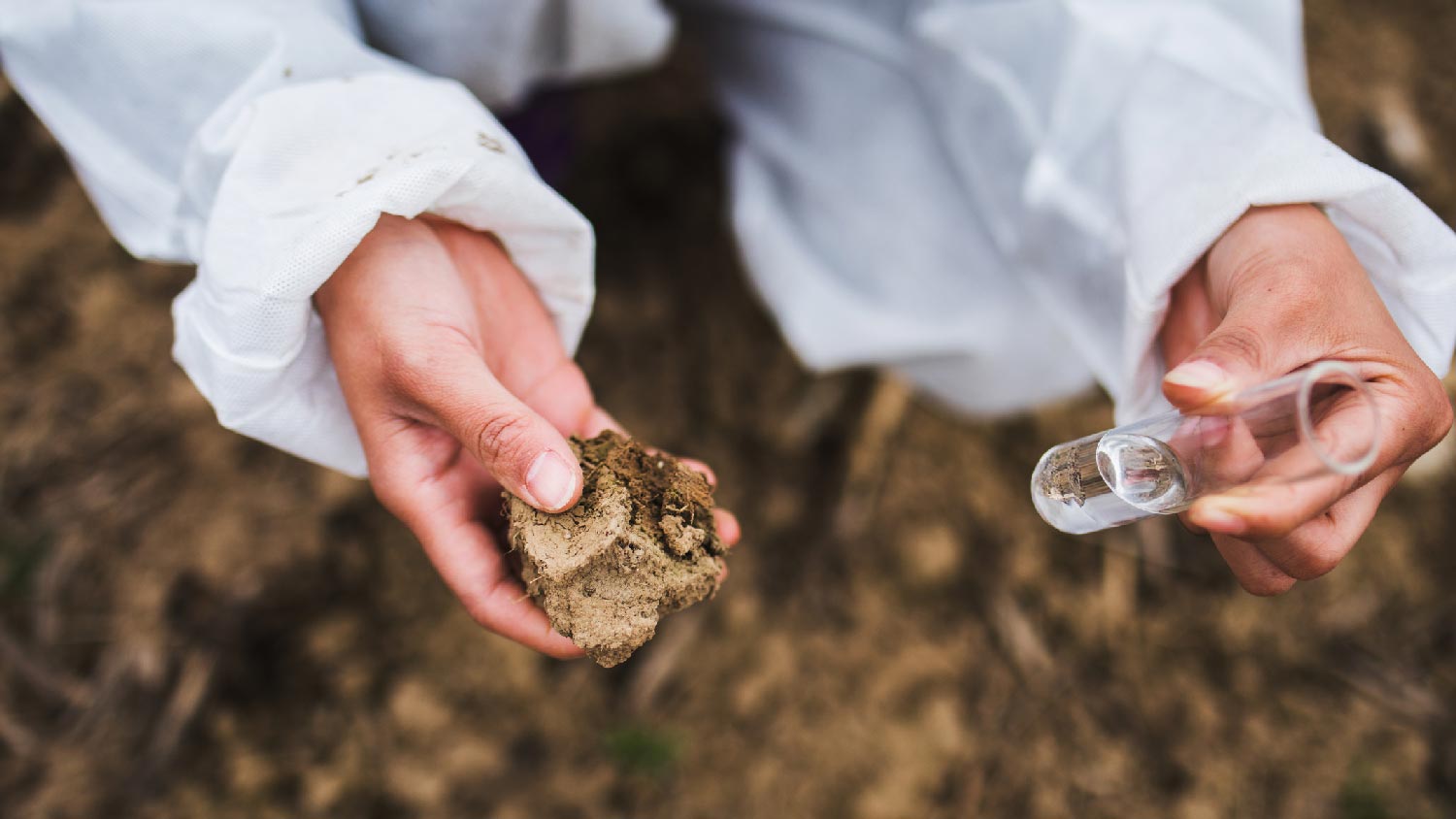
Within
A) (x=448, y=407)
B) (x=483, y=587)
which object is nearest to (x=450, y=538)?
(x=483, y=587)

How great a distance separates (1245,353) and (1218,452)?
149 mm

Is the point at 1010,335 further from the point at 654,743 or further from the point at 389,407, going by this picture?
the point at 389,407

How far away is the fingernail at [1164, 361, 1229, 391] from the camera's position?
1.08 metres

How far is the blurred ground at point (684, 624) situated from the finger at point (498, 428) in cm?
110

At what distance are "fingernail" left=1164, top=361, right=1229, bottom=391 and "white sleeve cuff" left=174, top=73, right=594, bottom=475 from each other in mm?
930

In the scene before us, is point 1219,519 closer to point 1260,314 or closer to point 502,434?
point 1260,314

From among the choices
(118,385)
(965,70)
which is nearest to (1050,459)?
(965,70)

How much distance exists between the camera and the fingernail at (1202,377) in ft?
3.55

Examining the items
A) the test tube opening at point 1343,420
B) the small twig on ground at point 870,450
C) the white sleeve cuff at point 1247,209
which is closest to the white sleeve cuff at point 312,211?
the white sleeve cuff at point 1247,209

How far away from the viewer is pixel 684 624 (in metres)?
2.27

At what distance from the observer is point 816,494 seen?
2527 mm

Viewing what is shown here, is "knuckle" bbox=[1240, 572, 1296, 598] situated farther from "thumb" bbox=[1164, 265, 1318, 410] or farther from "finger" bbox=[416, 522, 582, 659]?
"finger" bbox=[416, 522, 582, 659]

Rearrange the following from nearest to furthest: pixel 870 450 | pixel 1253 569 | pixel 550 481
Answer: pixel 550 481 < pixel 1253 569 < pixel 870 450

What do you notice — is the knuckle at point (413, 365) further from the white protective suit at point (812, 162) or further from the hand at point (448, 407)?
the white protective suit at point (812, 162)
